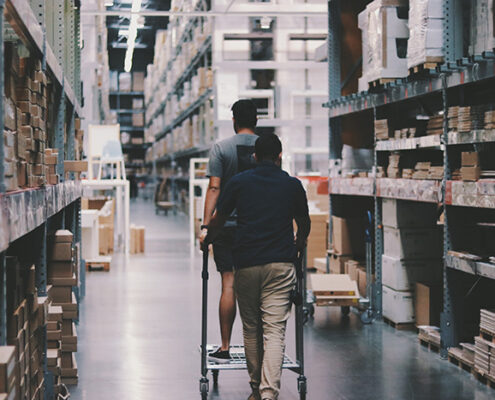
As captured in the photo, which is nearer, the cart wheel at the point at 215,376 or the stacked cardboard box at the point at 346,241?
the cart wheel at the point at 215,376

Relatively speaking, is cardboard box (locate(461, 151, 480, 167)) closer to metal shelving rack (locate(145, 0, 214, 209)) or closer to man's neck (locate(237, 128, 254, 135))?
man's neck (locate(237, 128, 254, 135))

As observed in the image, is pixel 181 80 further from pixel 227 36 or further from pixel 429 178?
pixel 429 178

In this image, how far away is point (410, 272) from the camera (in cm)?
668

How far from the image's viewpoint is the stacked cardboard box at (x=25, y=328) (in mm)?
3223

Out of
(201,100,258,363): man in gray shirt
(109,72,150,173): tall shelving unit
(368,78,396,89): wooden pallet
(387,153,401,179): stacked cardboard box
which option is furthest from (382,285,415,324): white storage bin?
(109,72,150,173): tall shelving unit

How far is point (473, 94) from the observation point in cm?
629

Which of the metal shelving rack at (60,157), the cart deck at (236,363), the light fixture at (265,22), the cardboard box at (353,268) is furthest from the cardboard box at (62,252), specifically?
the light fixture at (265,22)

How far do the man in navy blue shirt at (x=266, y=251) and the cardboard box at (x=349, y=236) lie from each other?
13.3ft

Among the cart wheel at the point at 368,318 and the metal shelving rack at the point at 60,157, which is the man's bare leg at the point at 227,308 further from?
the cart wheel at the point at 368,318

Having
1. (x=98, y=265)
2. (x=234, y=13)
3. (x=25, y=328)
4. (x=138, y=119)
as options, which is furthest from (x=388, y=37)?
(x=138, y=119)

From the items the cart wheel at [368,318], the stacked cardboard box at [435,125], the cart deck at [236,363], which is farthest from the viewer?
the cart wheel at [368,318]

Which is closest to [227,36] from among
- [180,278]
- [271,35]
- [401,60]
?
[271,35]

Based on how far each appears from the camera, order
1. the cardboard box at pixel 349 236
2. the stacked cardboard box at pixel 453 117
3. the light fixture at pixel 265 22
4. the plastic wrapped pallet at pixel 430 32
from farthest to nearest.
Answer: the light fixture at pixel 265 22 → the cardboard box at pixel 349 236 → the plastic wrapped pallet at pixel 430 32 → the stacked cardboard box at pixel 453 117

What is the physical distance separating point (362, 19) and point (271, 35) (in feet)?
23.1
